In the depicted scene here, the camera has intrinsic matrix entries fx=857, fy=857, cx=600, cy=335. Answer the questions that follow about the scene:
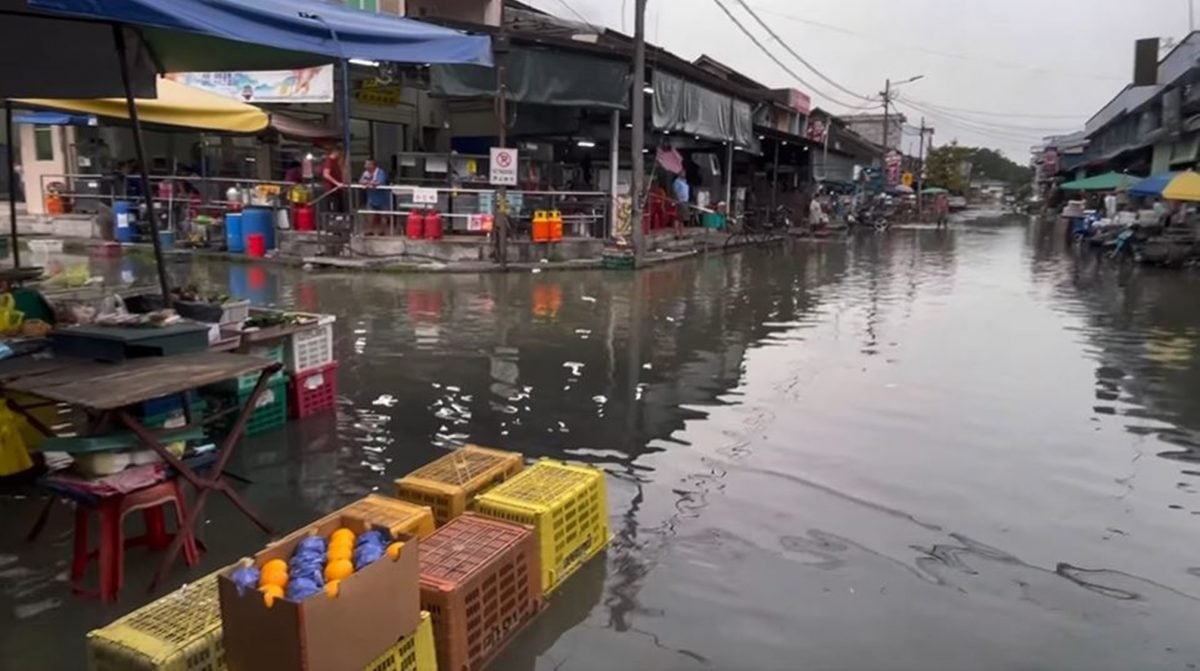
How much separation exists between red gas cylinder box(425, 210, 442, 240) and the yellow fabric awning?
361 inches

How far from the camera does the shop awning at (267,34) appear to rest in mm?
4012

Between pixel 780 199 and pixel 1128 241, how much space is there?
15601 mm

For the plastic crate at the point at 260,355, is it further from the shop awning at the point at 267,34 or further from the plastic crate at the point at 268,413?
the shop awning at the point at 267,34

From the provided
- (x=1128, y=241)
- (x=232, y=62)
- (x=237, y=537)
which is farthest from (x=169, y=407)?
(x=1128, y=241)

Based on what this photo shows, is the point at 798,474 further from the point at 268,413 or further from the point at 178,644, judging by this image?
the point at 178,644

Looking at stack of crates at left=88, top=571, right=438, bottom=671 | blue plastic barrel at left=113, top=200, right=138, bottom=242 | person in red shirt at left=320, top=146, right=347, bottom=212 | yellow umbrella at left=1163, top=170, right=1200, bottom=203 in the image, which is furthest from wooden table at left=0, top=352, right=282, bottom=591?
yellow umbrella at left=1163, top=170, right=1200, bottom=203

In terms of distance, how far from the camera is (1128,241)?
22.8 metres

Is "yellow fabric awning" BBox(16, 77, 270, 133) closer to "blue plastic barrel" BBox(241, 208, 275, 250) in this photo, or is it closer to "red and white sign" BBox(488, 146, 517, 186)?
"red and white sign" BBox(488, 146, 517, 186)

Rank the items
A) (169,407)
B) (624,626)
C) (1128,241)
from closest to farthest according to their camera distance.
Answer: (624,626) → (169,407) → (1128,241)

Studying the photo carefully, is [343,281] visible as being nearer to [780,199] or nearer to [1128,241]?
[1128,241]

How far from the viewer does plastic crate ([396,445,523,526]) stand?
4109 mm

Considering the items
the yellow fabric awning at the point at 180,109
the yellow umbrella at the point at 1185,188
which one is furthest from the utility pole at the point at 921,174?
the yellow fabric awning at the point at 180,109

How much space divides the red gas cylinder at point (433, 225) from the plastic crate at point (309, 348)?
10.8 m

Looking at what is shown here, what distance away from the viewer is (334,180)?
1766cm
